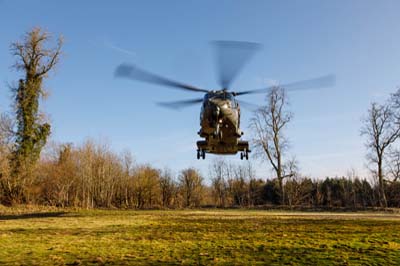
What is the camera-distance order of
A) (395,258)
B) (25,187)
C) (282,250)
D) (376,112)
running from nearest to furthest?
1. (395,258)
2. (282,250)
3. (25,187)
4. (376,112)

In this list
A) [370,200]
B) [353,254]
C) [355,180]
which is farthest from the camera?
[355,180]

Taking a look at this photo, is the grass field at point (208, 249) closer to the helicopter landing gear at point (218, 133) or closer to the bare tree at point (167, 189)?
the helicopter landing gear at point (218, 133)

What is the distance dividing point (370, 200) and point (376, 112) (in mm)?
17817

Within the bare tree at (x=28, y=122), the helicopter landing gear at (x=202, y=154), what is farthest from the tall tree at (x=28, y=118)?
the helicopter landing gear at (x=202, y=154)

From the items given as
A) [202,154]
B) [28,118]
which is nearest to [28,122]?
[28,118]

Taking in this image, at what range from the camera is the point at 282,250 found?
831 cm

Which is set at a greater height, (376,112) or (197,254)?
(376,112)

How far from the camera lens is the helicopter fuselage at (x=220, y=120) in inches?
550

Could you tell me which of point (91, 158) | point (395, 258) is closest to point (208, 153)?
point (395, 258)

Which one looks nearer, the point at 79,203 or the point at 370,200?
the point at 79,203

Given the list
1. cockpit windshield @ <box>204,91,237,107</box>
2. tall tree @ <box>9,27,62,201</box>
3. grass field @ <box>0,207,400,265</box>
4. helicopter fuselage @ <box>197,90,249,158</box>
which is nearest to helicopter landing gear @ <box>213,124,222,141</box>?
helicopter fuselage @ <box>197,90,249,158</box>

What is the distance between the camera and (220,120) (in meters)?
14.2

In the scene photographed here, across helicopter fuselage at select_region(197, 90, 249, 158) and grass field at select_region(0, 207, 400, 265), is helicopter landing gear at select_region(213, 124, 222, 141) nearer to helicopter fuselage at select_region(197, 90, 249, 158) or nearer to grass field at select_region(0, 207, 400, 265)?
helicopter fuselage at select_region(197, 90, 249, 158)

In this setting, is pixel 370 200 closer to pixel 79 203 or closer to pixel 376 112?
pixel 376 112
